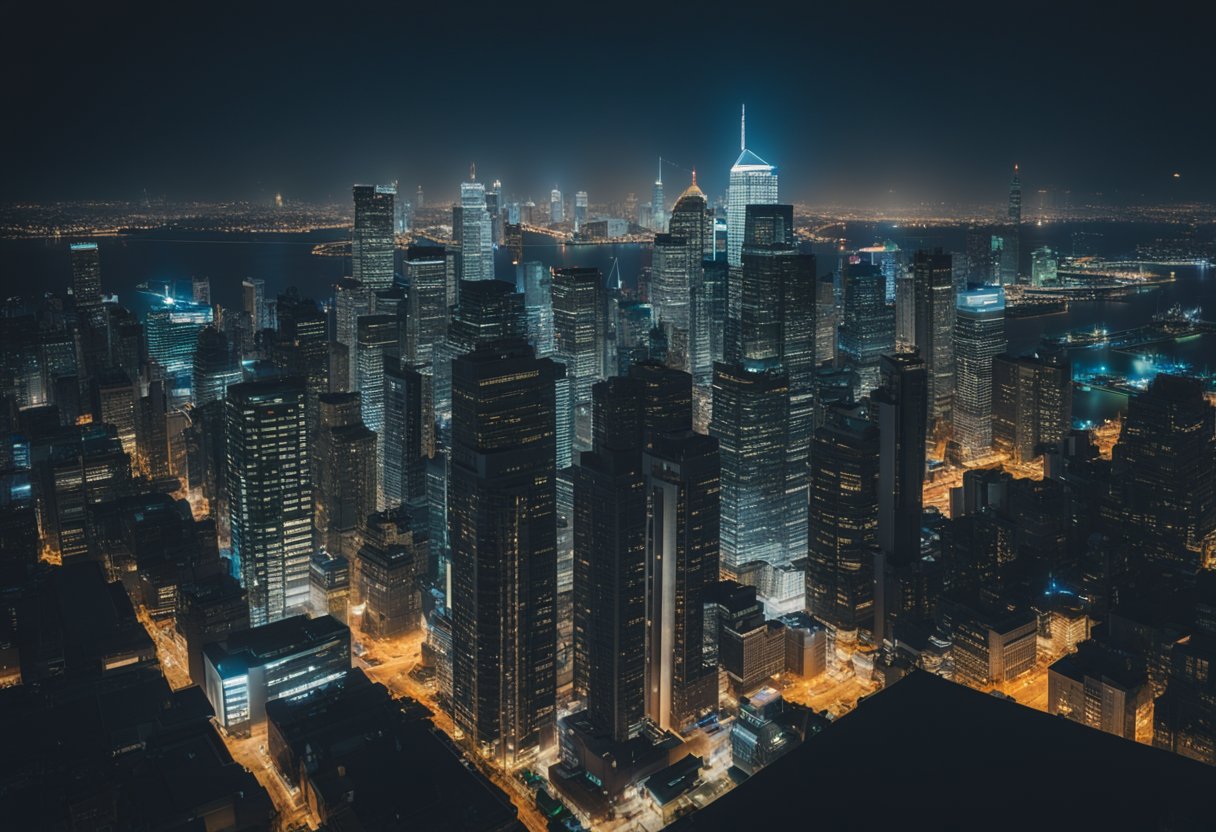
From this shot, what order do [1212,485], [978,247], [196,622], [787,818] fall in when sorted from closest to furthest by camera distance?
[787,818] < [196,622] < [1212,485] < [978,247]

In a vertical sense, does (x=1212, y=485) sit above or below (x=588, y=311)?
below

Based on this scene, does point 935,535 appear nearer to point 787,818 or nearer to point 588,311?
point 588,311

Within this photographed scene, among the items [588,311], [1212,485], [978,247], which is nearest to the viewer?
[1212,485]

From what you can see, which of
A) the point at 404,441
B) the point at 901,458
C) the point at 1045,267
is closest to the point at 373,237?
the point at 404,441

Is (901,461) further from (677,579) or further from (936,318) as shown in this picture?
(936,318)

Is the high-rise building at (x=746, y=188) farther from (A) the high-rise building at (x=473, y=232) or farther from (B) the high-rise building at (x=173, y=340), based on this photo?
(B) the high-rise building at (x=173, y=340)

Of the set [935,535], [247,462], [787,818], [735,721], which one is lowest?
[735,721]

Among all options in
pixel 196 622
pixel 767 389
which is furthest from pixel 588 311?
pixel 196 622
